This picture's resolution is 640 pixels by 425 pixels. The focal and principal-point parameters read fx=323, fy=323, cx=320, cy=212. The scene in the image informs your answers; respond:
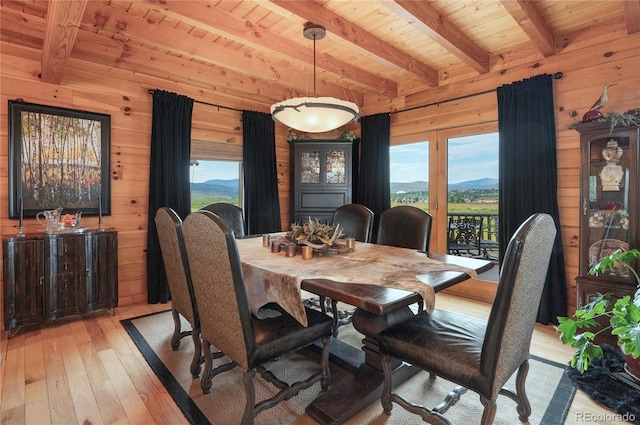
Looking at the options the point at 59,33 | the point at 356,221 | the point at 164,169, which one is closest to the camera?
the point at 59,33

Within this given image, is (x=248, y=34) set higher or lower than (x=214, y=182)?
higher

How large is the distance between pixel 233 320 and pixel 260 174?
3.01 metres

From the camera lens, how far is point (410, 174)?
4.29 meters

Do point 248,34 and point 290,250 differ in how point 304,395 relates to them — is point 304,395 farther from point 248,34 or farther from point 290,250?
point 248,34

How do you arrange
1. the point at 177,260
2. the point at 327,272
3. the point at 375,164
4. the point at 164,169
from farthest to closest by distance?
the point at 375,164, the point at 164,169, the point at 177,260, the point at 327,272

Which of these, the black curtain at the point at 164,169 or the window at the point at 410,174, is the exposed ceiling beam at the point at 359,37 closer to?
the window at the point at 410,174

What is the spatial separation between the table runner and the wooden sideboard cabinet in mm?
1653

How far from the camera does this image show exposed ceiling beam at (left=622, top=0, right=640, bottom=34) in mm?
2246

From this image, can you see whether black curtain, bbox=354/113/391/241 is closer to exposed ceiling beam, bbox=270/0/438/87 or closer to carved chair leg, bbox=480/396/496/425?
exposed ceiling beam, bbox=270/0/438/87

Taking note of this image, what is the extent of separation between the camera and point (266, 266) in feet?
6.18

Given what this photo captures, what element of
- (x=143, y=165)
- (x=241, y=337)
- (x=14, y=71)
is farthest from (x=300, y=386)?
(x=14, y=71)

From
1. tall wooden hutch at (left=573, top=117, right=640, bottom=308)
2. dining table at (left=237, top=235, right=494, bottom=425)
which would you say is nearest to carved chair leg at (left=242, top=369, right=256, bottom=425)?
dining table at (left=237, top=235, right=494, bottom=425)

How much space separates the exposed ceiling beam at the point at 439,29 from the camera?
2338 mm

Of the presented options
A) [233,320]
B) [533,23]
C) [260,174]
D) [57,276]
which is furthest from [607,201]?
[57,276]
